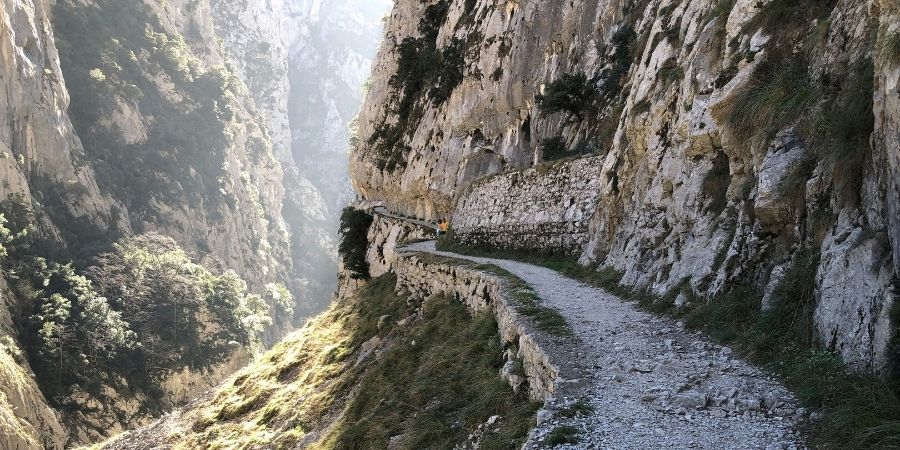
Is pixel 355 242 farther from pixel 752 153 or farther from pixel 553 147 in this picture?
pixel 752 153

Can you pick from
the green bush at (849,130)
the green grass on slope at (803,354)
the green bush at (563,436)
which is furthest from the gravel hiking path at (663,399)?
the green bush at (849,130)

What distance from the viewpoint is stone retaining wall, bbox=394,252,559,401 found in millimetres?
5886

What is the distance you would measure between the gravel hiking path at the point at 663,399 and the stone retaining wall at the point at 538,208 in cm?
938

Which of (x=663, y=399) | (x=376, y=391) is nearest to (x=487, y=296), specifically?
(x=376, y=391)

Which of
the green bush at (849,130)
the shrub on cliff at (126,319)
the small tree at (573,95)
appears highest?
the small tree at (573,95)

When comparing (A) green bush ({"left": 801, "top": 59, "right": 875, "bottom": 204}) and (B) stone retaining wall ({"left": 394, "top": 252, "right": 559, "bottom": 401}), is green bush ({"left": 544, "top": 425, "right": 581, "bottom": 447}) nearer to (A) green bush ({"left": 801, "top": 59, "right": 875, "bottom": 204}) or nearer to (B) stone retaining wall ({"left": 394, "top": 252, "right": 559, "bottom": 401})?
(B) stone retaining wall ({"left": 394, "top": 252, "right": 559, "bottom": 401})

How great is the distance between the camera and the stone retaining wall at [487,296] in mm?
5886

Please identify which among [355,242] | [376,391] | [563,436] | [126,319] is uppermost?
[355,242]

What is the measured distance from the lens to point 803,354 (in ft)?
17.3

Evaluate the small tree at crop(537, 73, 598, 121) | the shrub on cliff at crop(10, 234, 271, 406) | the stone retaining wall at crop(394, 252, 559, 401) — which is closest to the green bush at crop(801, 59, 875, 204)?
the stone retaining wall at crop(394, 252, 559, 401)

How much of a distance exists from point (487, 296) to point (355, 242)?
950 inches

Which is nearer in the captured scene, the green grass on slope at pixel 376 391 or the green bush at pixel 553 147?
the green grass on slope at pixel 376 391

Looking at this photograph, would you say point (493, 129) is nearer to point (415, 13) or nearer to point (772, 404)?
point (415, 13)

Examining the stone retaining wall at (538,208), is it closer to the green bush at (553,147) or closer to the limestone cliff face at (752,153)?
the limestone cliff face at (752,153)
